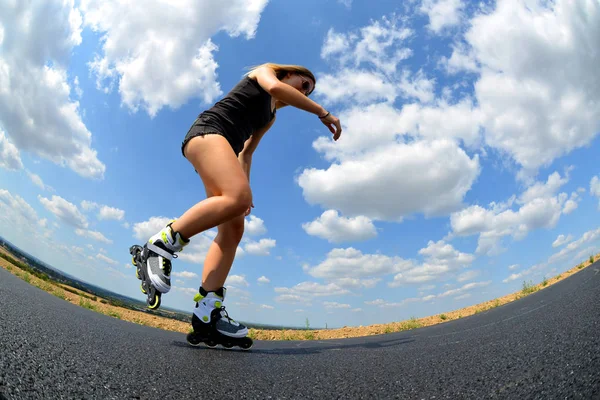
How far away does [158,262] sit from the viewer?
6.68 feet

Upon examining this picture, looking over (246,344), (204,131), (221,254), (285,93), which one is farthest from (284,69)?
(246,344)

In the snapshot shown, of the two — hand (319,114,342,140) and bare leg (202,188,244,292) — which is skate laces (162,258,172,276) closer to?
bare leg (202,188,244,292)

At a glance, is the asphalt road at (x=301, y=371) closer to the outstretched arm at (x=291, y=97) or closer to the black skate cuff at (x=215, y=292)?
the black skate cuff at (x=215, y=292)

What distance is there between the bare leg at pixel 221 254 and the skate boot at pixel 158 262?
0.39 metres

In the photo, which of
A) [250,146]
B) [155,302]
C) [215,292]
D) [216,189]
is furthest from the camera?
[250,146]

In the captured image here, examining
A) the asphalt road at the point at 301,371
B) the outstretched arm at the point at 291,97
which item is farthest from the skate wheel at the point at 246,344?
the outstretched arm at the point at 291,97

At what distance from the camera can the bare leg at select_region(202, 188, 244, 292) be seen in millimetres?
2395

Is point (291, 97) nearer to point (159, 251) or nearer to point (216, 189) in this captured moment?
point (216, 189)

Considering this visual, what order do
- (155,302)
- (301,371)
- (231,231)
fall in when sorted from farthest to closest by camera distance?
(231,231)
(155,302)
(301,371)

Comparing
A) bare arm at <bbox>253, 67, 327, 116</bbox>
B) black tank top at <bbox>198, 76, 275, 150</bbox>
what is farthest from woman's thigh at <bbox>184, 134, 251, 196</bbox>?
bare arm at <bbox>253, 67, 327, 116</bbox>

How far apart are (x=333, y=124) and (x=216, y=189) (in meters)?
1.05

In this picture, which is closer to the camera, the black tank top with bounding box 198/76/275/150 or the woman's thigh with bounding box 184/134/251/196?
the woman's thigh with bounding box 184/134/251/196

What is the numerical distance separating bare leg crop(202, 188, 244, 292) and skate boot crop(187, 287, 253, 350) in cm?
13

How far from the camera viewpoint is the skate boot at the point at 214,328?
2.28m
